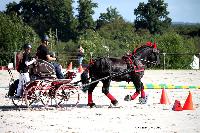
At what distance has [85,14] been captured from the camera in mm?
92125

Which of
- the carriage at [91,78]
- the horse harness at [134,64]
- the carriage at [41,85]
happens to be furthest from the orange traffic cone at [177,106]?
the carriage at [41,85]

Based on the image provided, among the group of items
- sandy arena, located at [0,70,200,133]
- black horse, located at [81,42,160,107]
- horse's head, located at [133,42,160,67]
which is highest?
horse's head, located at [133,42,160,67]

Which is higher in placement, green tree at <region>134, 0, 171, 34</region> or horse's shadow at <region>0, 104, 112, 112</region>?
green tree at <region>134, 0, 171, 34</region>

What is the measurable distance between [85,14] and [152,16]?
44.0ft

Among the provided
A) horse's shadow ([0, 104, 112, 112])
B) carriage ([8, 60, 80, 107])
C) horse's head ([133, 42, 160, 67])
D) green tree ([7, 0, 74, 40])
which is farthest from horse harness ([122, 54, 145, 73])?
green tree ([7, 0, 74, 40])

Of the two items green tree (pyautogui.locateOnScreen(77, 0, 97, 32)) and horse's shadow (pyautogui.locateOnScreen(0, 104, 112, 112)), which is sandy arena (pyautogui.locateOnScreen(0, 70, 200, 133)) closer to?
horse's shadow (pyautogui.locateOnScreen(0, 104, 112, 112))

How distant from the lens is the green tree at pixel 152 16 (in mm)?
95875

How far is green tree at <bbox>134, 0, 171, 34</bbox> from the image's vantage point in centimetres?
9588

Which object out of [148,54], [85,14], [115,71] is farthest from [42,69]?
[85,14]

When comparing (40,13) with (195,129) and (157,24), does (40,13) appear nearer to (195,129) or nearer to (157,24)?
(157,24)

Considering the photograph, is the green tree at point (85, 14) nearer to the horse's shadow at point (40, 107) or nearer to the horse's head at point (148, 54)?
the horse's head at point (148, 54)

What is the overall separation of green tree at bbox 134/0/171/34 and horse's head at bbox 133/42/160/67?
78093mm

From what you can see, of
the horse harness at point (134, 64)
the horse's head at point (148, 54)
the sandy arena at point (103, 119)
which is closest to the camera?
the sandy arena at point (103, 119)

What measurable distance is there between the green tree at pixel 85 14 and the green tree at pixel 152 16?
10431mm
